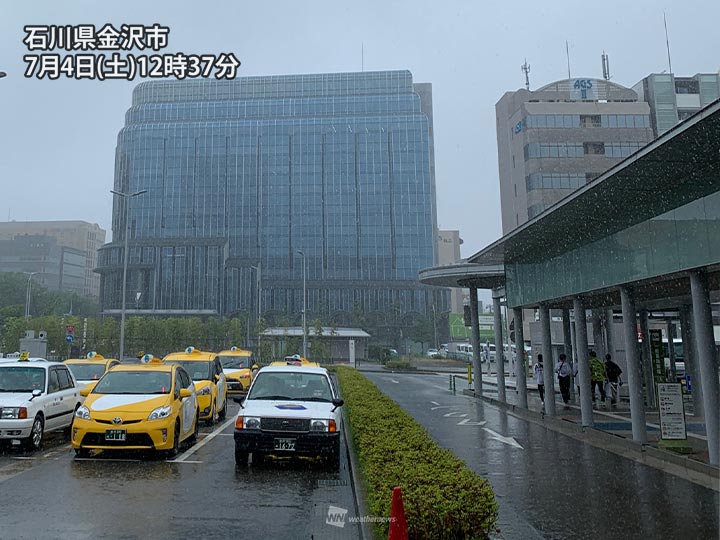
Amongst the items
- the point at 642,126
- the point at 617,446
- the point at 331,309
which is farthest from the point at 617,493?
the point at 331,309

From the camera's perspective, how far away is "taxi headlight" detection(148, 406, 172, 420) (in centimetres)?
943

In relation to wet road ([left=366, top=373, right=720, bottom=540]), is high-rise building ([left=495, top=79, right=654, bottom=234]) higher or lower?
higher

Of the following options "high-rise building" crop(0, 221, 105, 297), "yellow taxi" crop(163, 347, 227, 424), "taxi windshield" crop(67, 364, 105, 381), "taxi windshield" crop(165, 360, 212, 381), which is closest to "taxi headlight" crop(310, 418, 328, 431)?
"yellow taxi" crop(163, 347, 227, 424)

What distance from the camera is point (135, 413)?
9359mm

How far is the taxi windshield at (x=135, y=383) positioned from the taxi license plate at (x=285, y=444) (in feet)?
8.56

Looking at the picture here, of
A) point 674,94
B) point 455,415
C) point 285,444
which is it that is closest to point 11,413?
point 285,444

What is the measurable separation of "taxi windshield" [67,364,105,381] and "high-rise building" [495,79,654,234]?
52193 millimetres

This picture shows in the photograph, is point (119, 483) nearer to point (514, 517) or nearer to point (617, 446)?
point (514, 517)

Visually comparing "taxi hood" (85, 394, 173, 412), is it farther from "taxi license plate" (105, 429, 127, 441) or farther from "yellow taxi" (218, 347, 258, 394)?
"yellow taxi" (218, 347, 258, 394)

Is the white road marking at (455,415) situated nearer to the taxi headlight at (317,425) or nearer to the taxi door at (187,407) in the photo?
the taxi door at (187,407)

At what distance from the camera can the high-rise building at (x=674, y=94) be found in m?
63.5

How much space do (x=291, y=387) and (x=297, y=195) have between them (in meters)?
88.1

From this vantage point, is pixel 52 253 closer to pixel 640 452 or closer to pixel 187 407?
pixel 187 407

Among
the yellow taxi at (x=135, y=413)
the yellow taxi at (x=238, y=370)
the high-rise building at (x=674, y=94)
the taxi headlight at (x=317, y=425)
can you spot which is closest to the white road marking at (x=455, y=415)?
the yellow taxi at (x=238, y=370)
